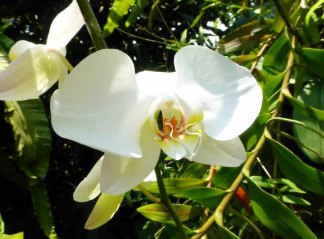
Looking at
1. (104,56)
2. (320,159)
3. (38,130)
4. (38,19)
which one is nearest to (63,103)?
(104,56)

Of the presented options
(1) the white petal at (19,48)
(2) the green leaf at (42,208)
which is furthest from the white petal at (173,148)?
(2) the green leaf at (42,208)

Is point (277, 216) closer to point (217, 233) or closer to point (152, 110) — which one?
point (217, 233)

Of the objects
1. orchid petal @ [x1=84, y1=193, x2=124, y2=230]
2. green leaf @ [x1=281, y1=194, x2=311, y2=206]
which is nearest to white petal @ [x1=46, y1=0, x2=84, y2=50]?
orchid petal @ [x1=84, y1=193, x2=124, y2=230]

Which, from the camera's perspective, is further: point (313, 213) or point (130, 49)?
point (130, 49)

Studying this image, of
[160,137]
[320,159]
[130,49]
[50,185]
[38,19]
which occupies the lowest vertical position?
[50,185]

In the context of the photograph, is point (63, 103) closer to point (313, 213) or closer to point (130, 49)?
point (313, 213)

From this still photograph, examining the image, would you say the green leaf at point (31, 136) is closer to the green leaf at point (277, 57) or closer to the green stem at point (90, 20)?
the green leaf at point (277, 57)
